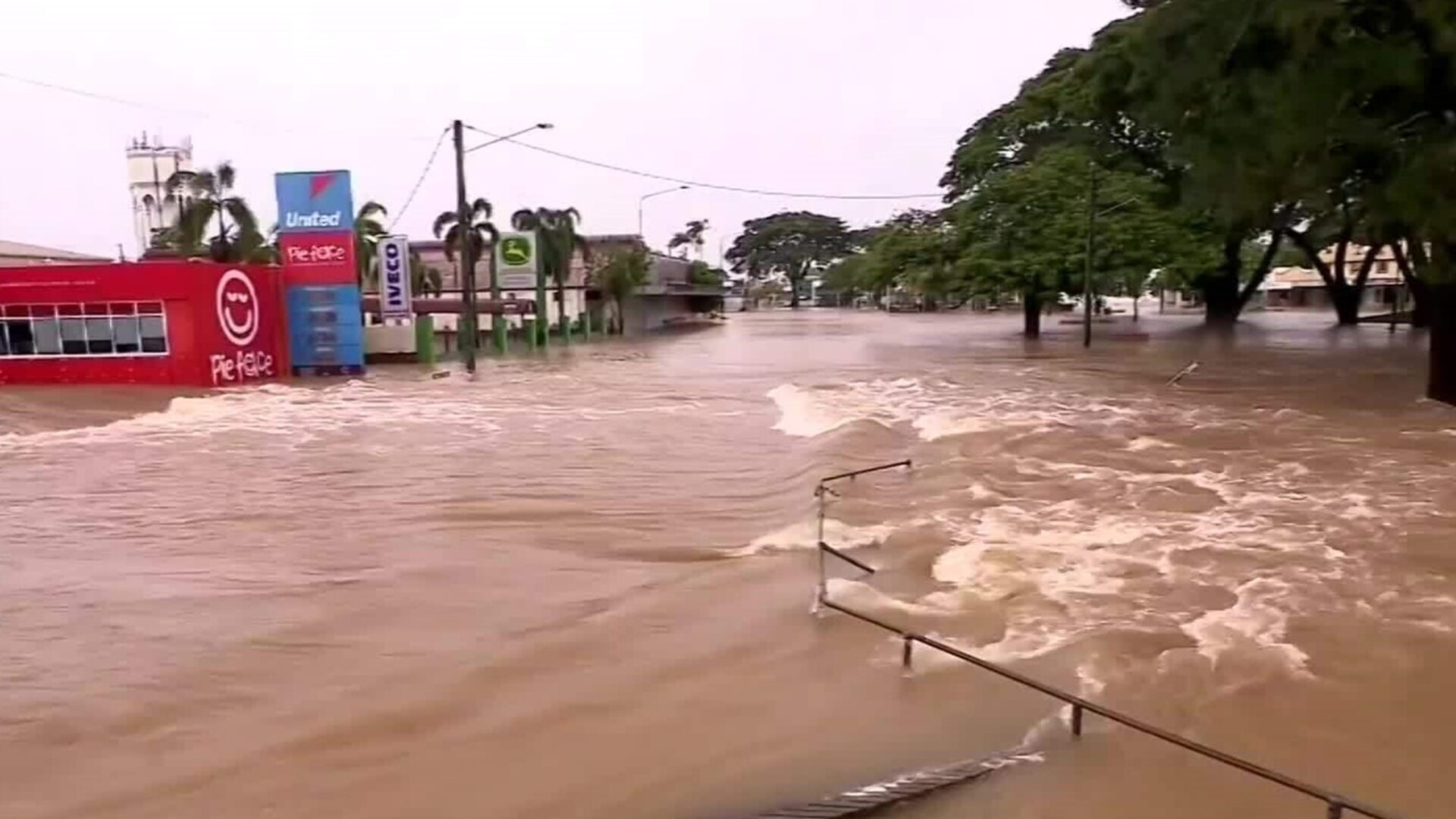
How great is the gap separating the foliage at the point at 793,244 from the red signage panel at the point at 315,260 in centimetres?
9573

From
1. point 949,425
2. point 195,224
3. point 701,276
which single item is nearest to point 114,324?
point 195,224

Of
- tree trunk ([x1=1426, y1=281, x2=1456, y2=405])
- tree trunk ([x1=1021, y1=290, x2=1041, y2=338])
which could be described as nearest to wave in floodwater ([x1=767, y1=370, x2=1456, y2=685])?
tree trunk ([x1=1426, y1=281, x2=1456, y2=405])

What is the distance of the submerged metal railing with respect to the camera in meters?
3.96

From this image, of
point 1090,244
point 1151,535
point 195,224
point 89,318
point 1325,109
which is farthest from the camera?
point 195,224

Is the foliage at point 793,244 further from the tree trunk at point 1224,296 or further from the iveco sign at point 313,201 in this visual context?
the iveco sign at point 313,201

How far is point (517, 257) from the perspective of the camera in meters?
45.2

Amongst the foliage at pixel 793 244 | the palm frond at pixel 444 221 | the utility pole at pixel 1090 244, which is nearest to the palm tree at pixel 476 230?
the palm frond at pixel 444 221

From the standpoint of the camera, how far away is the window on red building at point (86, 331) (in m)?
27.8

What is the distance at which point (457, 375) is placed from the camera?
102 ft

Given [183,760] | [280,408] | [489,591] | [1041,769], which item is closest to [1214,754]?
[1041,769]

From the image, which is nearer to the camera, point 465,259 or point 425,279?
point 465,259

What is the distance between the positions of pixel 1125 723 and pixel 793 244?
402 ft

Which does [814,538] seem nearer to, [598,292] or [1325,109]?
[1325,109]

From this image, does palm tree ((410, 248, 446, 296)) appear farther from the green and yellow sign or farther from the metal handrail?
the metal handrail
